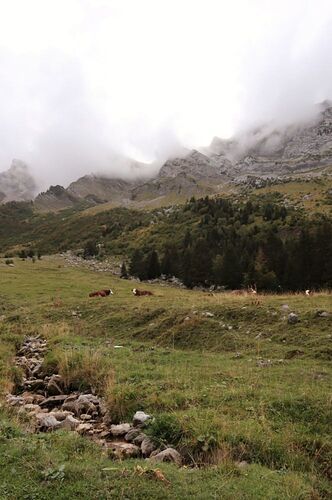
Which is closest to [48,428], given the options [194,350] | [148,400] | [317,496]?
[148,400]

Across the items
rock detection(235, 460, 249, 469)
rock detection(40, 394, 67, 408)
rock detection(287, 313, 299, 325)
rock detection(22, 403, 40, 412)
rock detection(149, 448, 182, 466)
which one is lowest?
rock detection(40, 394, 67, 408)

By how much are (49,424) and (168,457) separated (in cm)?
322

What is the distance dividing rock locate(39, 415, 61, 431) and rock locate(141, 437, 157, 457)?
2.26 meters

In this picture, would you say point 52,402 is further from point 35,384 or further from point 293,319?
point 293,319

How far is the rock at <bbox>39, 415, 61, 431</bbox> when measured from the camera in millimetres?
10227

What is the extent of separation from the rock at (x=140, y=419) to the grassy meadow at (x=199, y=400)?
263mm

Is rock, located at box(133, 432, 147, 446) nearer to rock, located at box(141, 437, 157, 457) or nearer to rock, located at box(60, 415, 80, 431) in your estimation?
rock, located at box(141, 437, 157, 457)

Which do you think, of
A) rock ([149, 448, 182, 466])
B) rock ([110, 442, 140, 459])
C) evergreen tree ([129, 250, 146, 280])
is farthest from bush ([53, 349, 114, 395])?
evergreen tree ([129, 250, 146, 280])

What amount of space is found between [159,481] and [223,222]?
103 m

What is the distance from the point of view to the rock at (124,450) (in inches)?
345

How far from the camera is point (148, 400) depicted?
37.7 ft

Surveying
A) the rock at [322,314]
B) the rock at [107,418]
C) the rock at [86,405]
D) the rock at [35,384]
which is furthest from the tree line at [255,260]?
the rock at [107,418]

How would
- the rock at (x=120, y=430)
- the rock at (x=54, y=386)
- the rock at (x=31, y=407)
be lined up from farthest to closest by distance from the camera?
the rock at (x=54, y=386), the rock at (x=31, y=407), the rock at (x=120, y=430)

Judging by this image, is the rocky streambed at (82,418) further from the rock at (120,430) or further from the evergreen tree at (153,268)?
the evergreen tree at (153,268)
